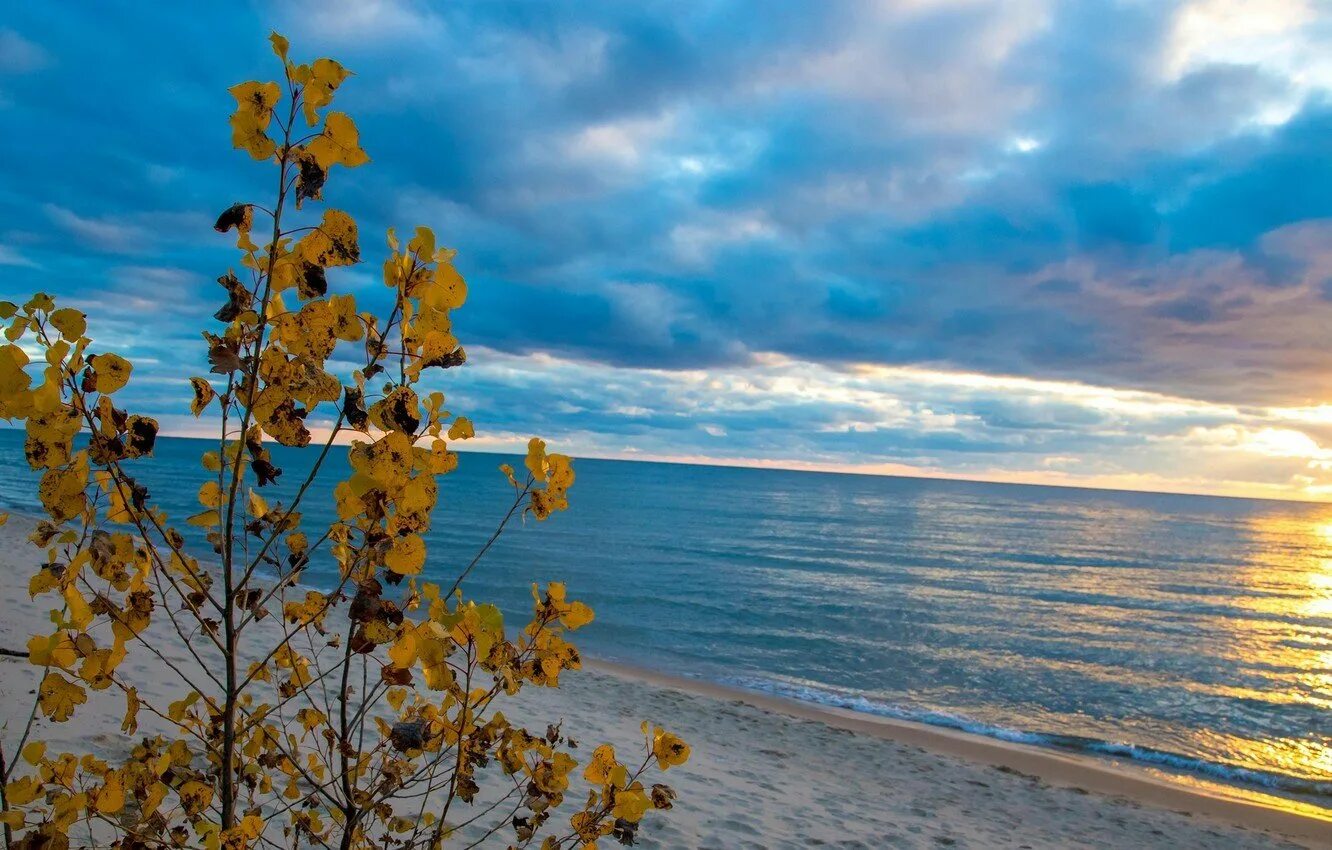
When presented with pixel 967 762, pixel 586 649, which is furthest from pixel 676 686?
pixel 967 762

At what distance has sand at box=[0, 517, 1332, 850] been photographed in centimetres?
552

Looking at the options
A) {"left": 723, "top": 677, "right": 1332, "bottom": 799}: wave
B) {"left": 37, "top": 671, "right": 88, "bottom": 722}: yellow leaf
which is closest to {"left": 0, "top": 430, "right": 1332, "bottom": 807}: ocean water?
{"left": 723, "top": 677, "right": 1332, "bottom": 799}: wave

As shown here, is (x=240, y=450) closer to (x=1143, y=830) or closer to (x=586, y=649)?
(x=1143, y=830)

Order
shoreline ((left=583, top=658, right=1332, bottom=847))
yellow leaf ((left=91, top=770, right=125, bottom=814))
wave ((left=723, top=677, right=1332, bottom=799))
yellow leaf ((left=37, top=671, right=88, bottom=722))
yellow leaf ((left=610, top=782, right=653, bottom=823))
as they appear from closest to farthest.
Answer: yellow leaf ((left=37, top=671, right=88, bottom=722)), yellow leaf ((left=91, top=770, right=125, bottom=814)), yellow leaf ((left=610, top=782, right=653, bottom=823)), shoreline ((left=583, top=658, right=1332, bottom=847)), wave ((left=723, top=677, right=1332, bottom=799))

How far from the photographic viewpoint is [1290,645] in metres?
19.3

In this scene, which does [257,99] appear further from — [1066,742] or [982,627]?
[982,627]

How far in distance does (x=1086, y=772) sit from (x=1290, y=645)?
13832 mm

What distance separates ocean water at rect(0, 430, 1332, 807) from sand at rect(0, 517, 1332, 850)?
133 centimetres

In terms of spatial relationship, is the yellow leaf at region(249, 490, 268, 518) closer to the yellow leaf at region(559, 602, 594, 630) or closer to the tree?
the tree

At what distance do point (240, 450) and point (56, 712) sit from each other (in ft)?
1.97

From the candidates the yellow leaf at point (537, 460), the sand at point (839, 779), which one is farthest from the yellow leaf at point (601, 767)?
the sand at point (839, 779)

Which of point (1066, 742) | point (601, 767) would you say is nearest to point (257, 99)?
point (601, 767)

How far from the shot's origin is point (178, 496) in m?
42.8

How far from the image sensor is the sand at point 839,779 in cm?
552
